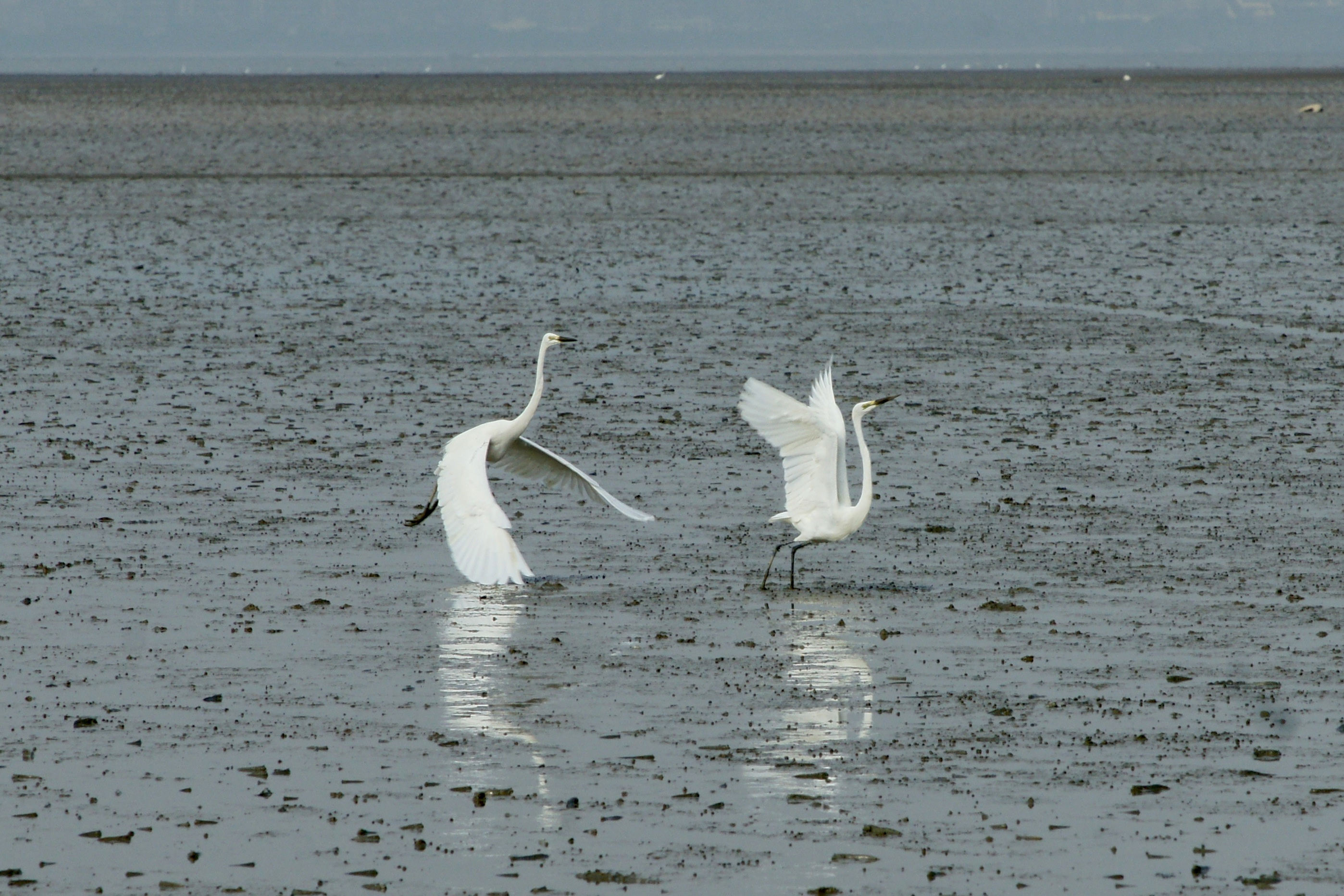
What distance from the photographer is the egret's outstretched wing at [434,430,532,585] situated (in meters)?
11.6

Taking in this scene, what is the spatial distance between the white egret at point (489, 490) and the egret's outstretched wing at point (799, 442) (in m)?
Answer: 0.92

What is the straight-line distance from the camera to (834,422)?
1269 centimetres

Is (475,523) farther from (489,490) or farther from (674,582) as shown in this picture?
(674,582)

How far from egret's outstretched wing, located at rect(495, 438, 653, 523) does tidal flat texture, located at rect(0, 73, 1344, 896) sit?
39 cm

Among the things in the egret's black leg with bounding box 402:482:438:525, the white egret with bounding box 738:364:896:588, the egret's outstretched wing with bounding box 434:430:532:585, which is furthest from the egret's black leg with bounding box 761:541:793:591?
the egret's black leg with bounding box 402:482:438:525

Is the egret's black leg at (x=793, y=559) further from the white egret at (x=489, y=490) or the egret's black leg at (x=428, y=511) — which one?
the egret's black leg at (x=428, y=511)

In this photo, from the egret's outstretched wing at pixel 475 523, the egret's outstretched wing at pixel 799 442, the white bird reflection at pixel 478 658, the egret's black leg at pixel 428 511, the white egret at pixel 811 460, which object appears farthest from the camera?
the egret's black leg at pixel 428 511

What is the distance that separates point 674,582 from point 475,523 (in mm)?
1399

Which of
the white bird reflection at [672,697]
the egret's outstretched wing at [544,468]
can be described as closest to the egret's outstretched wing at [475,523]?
the white bird reflection at [672,697]

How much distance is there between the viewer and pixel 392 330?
80.3ft

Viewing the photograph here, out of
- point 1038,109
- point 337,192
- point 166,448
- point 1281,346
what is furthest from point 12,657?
point 1038,109

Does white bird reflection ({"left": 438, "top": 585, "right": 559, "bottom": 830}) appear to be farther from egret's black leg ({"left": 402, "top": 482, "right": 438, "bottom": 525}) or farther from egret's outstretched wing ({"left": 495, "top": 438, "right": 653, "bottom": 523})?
egret's outstretched wing ({"left": 495, "top": 438, "right": 653, "bottom": 523})

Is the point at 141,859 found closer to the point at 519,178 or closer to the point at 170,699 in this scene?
the point at 170,699

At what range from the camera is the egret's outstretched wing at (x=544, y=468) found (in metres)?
13.6
